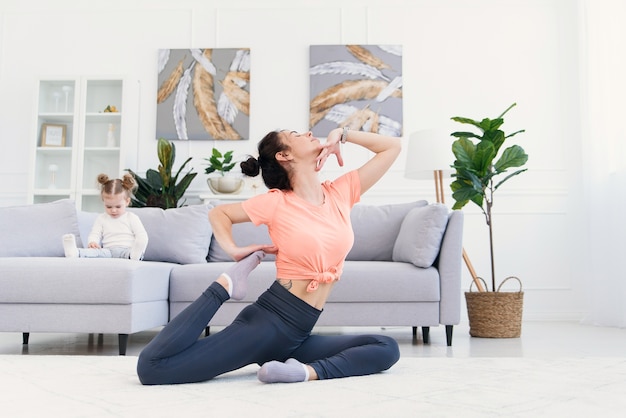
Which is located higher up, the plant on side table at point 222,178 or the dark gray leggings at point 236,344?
the plant on side table at point 222,178

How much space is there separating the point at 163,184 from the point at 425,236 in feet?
7.66

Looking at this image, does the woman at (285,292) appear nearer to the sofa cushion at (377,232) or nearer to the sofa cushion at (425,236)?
the sofa cushion at (425,236)

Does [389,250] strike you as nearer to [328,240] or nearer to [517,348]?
[517,348]

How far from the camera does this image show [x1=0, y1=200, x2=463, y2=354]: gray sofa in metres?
2.76

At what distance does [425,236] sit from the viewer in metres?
3.18

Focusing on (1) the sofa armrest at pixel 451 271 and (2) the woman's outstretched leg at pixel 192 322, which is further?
(1) the sofa armrest at pixel 451 271

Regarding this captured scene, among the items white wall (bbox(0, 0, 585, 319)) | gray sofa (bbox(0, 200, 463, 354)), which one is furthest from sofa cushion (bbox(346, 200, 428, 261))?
white wall (bbox(0, 0, 585, 319))

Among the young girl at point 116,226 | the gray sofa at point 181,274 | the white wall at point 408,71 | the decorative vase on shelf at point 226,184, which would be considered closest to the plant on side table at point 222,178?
the decorative vase on shelf at point 226,184

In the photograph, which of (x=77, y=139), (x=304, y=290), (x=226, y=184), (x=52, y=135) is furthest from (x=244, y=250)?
(x=52, y=135)

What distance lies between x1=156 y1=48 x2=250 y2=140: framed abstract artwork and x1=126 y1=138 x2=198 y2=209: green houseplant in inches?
13.7

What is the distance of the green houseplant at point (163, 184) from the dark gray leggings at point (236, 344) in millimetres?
2943

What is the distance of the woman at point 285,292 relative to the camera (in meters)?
1.76

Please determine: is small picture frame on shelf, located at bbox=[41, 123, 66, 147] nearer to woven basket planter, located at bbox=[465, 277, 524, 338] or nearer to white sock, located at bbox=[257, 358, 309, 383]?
woven basket planter, located at bbox=[465, 277, 524, 338]

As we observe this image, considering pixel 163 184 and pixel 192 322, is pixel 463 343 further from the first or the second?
pixel 163 184
